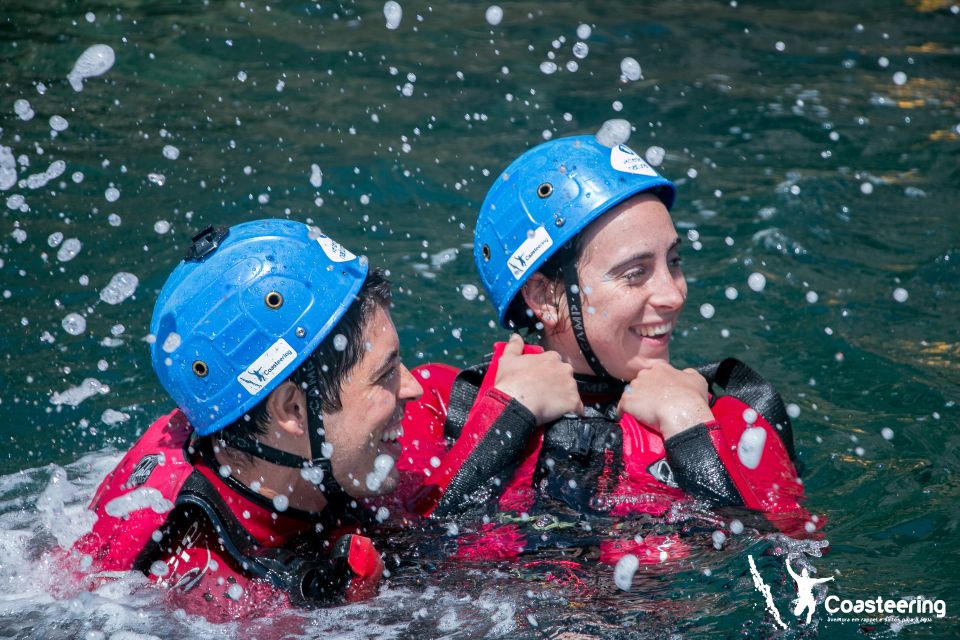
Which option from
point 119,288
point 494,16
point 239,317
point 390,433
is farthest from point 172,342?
point 494,16

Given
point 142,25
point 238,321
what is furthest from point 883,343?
point 142,25

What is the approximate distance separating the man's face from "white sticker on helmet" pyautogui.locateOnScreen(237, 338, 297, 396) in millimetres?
291

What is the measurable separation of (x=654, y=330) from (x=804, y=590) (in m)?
1.41

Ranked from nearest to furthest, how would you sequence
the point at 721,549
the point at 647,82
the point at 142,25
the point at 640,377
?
the point at 721,549 < the point at 640,377 < the point at 647,82 < the point at 142,25

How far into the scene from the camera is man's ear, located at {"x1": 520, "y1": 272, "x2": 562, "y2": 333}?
18.2 ft

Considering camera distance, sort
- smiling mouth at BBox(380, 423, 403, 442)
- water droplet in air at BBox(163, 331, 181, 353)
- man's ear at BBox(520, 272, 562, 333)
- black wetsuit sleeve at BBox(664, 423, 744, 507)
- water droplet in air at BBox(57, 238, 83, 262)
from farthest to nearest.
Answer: water droplet in air at BBox(57, 238, 83, 262) → man's ear at BBox(520, 272, 562, 333) → smiling mouth at BBox(380, 423, 403, 442) → black wetsuit sleeve at BBox(664, 423, 744, 507) → water droplet in air at BBox(163, 331, 181, 353)

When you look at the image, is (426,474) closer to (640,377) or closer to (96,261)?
(640,377)

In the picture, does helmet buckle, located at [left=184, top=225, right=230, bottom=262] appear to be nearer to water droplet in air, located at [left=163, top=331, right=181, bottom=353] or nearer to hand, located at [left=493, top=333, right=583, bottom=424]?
water droplet in air, located at [left=163, top=331, right=181, bottom=353]

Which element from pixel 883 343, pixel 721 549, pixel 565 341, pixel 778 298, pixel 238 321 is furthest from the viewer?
pixel 778 298

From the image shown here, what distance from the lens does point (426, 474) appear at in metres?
5.47

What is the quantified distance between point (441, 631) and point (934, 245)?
18.8 ft

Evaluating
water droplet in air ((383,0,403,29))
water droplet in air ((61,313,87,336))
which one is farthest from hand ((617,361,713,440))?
water droplet in air ((383,0,403,29))

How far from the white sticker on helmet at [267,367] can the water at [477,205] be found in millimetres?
946

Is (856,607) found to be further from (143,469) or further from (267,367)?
(143,469)
